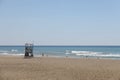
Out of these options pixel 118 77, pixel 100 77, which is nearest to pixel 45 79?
pixel 100 77

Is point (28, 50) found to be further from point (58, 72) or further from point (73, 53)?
point (73, 53)

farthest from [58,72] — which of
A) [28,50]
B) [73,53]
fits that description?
[73,53]

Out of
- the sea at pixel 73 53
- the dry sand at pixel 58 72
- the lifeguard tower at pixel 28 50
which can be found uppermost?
the lifeguard tower at pixel 28 50

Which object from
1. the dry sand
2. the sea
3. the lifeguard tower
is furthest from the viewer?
the sea

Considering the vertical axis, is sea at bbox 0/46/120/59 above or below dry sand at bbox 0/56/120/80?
above

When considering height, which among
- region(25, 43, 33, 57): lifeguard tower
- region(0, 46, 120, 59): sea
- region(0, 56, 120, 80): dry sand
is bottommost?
region(0, 56, 120, 80): dry sand

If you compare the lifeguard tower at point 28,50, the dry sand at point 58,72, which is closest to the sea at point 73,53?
the lifeguard tower at point 28,50

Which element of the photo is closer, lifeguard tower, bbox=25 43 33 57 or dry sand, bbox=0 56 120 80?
dry sand, bbox=0 56 120 80

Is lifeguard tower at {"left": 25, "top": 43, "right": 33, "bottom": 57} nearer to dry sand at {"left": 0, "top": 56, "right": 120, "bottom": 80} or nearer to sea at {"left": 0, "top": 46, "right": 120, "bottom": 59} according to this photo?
sea at {"left": 0, "top": 46, "right": 120, "bottom": 59}

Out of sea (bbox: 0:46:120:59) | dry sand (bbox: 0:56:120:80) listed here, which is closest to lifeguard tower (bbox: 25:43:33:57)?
sea (bbox: 0:46:120:59)

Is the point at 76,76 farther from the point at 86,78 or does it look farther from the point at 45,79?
the point at 45,79

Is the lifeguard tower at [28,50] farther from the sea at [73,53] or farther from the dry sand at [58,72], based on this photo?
the dry sand at [58,72]

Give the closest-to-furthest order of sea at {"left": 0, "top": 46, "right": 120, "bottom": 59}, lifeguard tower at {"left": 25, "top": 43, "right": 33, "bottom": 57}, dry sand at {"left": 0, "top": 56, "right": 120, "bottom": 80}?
dry sand at {"left": 0, "top": 56, "right": 120, "bottom": 80}
lifeguard tower at {"left": 25, "top": 43, "right": 33, "bottom": 57}
sea at {"left": 0, "top": 46, "right": 120, "bottom": 59}

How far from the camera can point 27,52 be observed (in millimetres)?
41812
